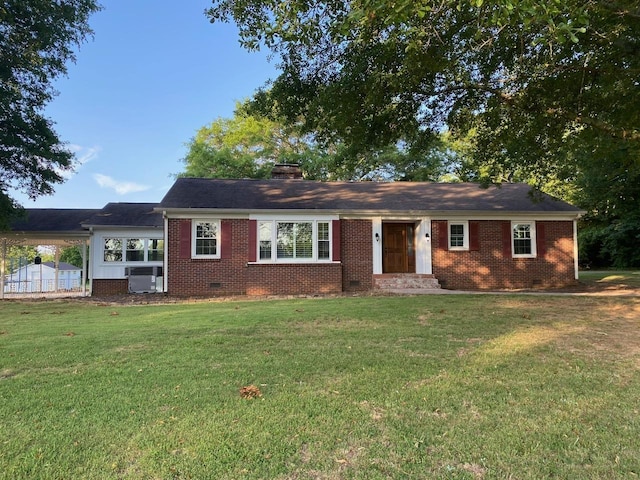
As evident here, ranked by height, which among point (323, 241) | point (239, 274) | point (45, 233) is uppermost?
point (45, 233)

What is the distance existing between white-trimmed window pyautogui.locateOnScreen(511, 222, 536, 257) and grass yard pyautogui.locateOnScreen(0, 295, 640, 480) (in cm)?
952

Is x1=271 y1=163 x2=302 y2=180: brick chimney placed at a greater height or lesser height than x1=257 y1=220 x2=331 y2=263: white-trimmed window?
greater

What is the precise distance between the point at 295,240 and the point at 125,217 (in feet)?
28.0

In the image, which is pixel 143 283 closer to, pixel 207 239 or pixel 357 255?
pixel 207 239

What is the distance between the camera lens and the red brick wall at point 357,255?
49.9 ft

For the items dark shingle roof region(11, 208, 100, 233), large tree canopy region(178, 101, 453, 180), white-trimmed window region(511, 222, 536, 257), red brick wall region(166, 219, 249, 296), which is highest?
large tree canopy region(178, 101, 453, 180)

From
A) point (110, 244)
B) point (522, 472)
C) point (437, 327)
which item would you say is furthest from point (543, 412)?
point (110, 244)

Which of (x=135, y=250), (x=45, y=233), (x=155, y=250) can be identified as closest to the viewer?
(x=45, y=233)

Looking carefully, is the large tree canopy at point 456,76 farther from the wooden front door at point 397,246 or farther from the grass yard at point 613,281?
the grass yard at point 613,281

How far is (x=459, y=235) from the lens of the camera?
51.9ft

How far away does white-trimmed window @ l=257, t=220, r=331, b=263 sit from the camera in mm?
14680

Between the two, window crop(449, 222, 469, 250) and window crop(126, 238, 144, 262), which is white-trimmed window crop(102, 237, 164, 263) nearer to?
window crop(126, 238, 144, 262)

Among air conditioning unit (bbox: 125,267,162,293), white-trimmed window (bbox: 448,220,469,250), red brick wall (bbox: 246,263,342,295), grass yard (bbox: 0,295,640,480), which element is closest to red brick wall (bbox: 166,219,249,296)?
red brick wall (bbox: 246,263,342,295)

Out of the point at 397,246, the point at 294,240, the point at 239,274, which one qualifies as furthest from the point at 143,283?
the point at 397,246
